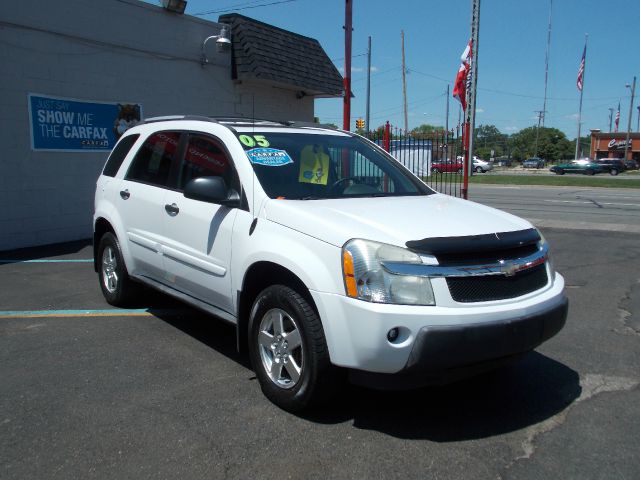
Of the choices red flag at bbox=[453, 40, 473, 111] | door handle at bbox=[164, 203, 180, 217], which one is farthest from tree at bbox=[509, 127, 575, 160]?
door handle at bbox=[164, 203, 180, 217]

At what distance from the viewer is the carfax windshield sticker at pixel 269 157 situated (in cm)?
420

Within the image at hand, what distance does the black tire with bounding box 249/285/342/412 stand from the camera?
11.0ft

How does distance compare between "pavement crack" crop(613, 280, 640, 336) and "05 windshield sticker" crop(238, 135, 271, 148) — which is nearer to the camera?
"05 windshield sticker" crop(238, 135, 271, 148)

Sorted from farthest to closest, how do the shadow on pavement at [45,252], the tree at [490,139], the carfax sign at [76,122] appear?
the tree at [490,139] < the carfax sign at [76,122] < the shadow on pavement at [45,252]

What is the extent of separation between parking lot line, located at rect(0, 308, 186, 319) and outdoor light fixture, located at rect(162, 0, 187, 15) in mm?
7625

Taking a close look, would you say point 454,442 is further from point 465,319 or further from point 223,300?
point 223,300

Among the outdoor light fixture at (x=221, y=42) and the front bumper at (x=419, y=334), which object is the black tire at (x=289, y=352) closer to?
the front bumper at (x=419, y=334)

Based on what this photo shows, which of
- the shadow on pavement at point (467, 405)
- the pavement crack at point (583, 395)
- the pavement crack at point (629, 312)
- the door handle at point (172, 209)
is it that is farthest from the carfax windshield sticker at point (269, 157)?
the pavement crack at point (629, 312)

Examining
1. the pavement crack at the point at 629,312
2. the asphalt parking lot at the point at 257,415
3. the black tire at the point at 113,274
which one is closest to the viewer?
the asphalt parking lot at the point at 257,415

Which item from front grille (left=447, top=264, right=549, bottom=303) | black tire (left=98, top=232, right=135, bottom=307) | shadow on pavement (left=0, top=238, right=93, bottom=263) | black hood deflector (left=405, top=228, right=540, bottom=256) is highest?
black hood deflector (left=405, top=228, right=540, bottom=256)

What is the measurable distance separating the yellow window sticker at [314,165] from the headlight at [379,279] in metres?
1.24

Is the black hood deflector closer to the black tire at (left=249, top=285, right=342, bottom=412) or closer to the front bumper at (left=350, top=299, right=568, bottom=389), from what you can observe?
the front bumper at (left=350, top=299, right=568, bottom=389)

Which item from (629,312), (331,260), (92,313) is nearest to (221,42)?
(92,313)

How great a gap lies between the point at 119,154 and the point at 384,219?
3565 millimetres
